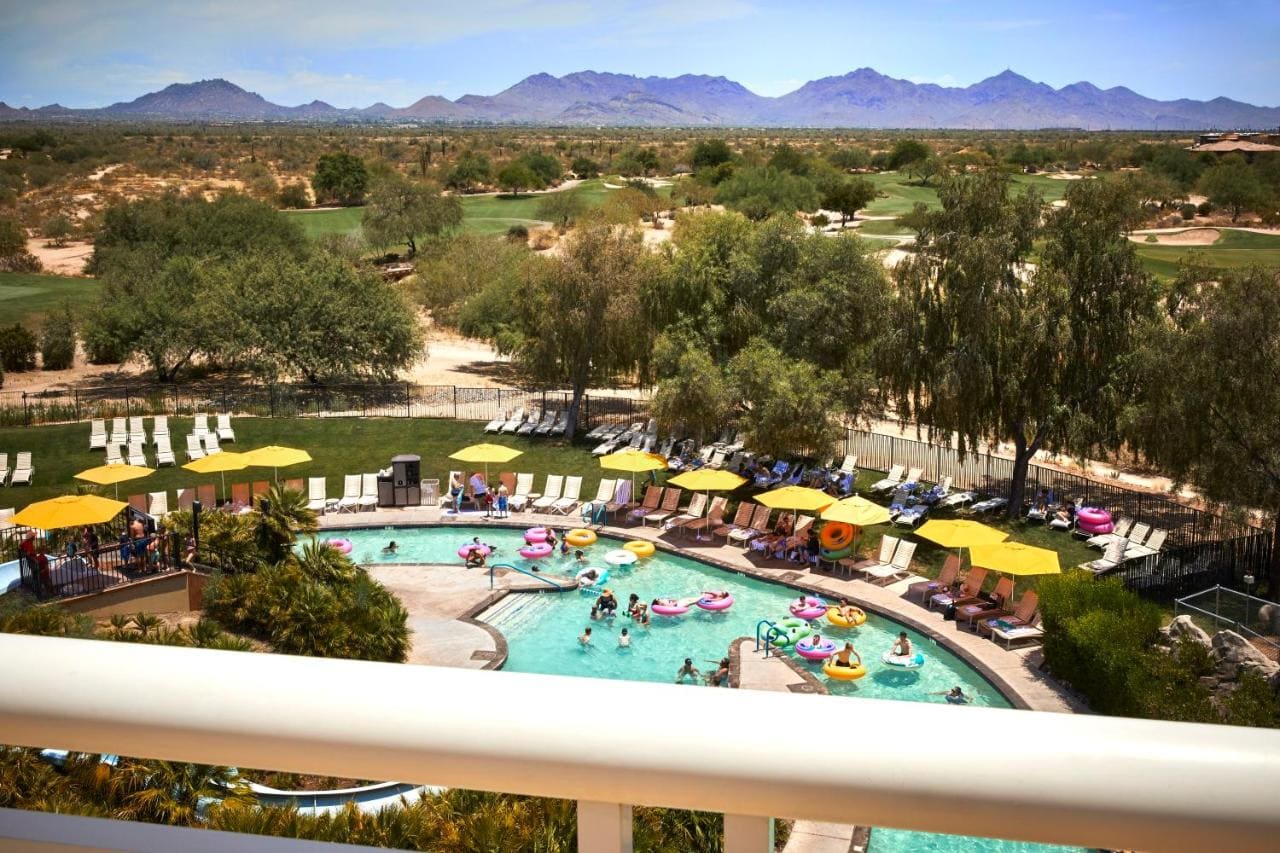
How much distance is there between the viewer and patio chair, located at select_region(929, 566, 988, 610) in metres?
18.7

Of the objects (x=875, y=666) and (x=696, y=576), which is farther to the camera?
(x=696, y=576)

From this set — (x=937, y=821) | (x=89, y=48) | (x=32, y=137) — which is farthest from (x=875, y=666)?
(x=32, y=137)

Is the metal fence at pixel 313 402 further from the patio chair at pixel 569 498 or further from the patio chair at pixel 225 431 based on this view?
the patio chair at pixel 569 498

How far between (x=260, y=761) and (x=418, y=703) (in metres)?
0.20

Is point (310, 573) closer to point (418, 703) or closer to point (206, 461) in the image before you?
point (206, 461)

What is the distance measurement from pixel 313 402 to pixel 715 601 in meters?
18.4

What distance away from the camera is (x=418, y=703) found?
116cm

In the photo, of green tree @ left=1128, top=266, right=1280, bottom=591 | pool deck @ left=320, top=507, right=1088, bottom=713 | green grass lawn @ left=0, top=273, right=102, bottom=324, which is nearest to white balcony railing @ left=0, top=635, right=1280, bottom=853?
pool deck @ left=320, top=507, right=1088, bottom=713

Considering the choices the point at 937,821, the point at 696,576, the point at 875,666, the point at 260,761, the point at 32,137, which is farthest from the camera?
the point at 32,137

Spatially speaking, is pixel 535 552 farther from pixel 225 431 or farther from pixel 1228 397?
pixel 1228 397

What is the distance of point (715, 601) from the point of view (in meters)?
19.4

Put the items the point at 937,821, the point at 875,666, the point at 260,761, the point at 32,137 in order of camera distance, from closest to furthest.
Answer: the point at 937,821, the point at 260,761, the point at 875,666, the point at 32,137

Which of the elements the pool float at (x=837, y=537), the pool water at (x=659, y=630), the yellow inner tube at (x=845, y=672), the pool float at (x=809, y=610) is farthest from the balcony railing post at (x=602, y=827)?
the pool float at (x=837, y=537)

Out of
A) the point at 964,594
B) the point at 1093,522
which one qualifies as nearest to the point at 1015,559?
the point at 964,594
